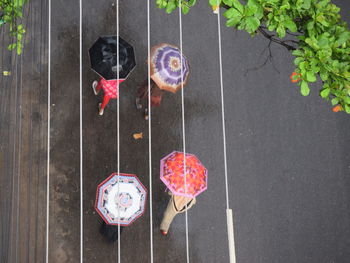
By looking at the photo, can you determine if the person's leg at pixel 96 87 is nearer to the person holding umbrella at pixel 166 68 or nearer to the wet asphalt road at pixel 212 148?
the wet asphalt road at pixel 212 148

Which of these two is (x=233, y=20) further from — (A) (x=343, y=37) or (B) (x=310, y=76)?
(A) (x=343, y=37)

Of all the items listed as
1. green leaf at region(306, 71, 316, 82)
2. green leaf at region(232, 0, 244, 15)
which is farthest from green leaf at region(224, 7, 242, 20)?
green leaf at region(306, 71, 316, 82)

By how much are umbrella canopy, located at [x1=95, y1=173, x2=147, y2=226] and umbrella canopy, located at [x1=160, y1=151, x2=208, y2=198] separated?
1.51 ft

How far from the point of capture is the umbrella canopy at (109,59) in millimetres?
4621

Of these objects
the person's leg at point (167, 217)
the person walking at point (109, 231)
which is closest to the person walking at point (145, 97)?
the person's leg at point (167, 217)

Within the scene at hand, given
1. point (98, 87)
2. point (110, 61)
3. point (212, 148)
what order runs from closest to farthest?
point (110, 61) → point (98, 87) → point (212, 148)

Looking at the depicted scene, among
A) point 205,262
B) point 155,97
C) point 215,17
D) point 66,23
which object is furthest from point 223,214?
point 66,23

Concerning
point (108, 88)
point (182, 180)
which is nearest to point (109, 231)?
point (182, 180)

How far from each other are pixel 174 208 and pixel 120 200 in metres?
0.76

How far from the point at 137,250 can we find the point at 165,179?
150cm

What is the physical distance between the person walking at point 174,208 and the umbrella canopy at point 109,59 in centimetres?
187

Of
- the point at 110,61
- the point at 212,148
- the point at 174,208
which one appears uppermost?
the point at 110,61

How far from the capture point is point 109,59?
15.1 feet

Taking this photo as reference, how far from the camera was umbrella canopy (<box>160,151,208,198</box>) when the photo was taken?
15.1ft
